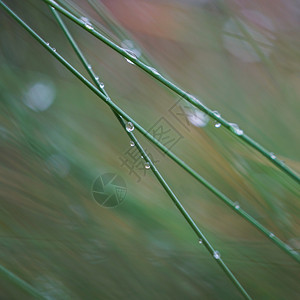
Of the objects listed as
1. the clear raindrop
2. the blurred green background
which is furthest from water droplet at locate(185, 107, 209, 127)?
the clear raindrop

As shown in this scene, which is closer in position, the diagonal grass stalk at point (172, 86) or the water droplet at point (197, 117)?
the diagonal grass stalk at point (172, 86)

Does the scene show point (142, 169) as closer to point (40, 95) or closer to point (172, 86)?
point (40, 95)

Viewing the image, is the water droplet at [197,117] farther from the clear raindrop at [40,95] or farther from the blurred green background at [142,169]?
the clear raindrop at [40,95]


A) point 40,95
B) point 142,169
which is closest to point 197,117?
point 142,169

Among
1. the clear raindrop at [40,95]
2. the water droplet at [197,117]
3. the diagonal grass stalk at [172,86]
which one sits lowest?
the diagonal grass stalk at [172,86]

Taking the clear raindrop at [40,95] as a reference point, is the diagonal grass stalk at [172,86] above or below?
below

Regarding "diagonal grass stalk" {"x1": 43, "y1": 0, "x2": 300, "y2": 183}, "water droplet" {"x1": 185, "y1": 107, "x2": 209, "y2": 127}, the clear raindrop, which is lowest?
"diagonal grass stalk" {"x1": 43, "y1": 0, "x2": 300, "y2": 183}

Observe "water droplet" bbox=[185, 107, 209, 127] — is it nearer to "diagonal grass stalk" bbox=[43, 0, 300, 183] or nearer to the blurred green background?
the blurred green background

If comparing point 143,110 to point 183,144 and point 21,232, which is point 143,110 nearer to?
point 183,144

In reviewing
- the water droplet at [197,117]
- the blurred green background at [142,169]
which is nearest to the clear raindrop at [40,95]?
the blurred green background at [142,169]
